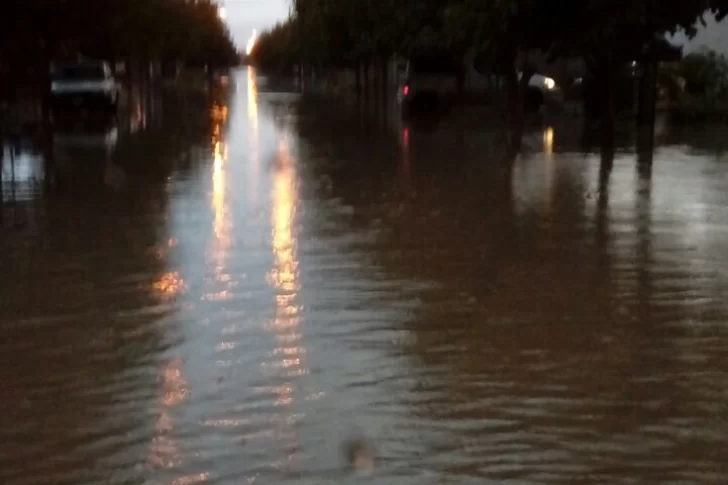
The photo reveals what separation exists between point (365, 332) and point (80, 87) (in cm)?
3311

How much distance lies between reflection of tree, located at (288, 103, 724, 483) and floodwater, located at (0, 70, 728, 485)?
3 cm

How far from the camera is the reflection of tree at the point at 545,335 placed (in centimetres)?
652

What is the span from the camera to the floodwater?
20.9 feet

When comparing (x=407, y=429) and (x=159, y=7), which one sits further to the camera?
(x=159, y=7)

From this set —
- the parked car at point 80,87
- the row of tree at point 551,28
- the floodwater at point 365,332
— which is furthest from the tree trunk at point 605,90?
the parked car at point 80,87

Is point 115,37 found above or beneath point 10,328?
above

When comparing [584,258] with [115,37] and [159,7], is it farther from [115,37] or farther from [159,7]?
[159,7]

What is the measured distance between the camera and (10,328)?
915 centimetres

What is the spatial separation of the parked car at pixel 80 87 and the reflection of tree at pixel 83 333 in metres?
24.6

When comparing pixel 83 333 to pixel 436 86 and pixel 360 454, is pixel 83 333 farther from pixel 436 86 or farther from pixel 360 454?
pixel 436 86

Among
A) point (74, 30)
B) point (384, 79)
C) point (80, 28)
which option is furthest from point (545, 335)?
point (384, 79)

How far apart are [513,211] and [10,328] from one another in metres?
7.69

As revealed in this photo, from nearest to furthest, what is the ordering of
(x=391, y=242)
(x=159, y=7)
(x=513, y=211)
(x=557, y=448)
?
1. (x=557, y=448)
2. (x=391, y=242)
3. (x=513, y=211)
4. (x=159, y=7)

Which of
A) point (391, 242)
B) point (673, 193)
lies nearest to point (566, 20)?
point (673, 193)
